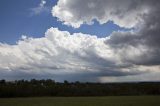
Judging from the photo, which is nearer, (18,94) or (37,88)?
(18,94)

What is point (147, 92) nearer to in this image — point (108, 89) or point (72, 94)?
point (108, 89)

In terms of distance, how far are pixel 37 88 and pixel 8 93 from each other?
43.9ft

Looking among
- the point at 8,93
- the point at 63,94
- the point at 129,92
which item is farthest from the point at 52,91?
the point at 129,92

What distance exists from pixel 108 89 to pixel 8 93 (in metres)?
31.5

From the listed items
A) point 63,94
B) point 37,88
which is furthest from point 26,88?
point 63,94

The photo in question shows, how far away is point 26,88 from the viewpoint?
10862 centimetres

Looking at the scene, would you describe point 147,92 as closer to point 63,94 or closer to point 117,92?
point 117,92

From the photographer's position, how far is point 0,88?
10231 cm

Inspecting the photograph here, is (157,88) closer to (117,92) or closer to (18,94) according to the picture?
(117,92)

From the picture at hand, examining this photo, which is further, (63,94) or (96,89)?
(96,89)

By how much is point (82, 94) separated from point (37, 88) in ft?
50.2

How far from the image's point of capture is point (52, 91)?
10669cm

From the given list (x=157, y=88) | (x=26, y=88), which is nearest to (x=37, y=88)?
(x=26, y=88)

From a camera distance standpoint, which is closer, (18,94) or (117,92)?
(18,94)
